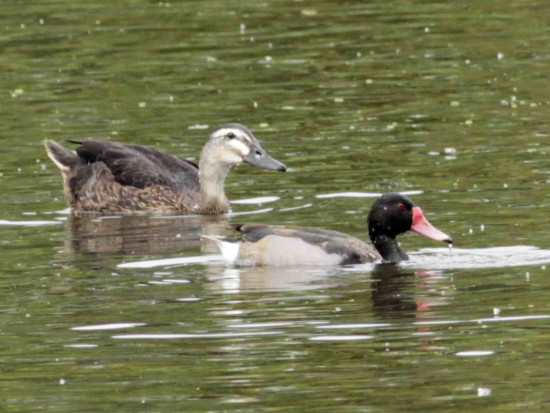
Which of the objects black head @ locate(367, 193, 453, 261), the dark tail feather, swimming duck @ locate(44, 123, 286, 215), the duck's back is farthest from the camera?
the dark tail feather

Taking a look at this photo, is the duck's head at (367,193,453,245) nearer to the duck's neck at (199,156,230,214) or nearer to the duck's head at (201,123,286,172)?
the duck's head at (201,123,286,172)

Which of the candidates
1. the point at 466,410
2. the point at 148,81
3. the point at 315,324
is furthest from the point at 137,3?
the point at 466,410

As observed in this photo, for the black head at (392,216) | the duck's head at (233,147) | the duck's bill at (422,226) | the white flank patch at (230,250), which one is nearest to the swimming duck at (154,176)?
the duck's head at (233,147)

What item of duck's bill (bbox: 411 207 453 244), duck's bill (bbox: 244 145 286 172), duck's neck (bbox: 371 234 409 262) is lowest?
duck's neck (bbox: 371 234 409 262)

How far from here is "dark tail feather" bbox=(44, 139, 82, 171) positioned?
20.8 metres

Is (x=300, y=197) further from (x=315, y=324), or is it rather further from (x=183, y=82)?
(x=183, y=82)

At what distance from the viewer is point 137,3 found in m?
34.4

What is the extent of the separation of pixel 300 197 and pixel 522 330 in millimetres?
6702

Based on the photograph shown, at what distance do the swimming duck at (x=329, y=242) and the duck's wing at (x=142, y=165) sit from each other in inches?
151

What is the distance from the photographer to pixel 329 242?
16.0m

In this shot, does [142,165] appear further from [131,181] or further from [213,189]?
[213,189]

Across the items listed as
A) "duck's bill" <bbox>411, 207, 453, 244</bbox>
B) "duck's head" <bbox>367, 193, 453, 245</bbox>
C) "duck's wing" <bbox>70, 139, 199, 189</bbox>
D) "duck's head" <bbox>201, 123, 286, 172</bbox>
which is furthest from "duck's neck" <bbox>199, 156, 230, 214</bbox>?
"duck's bill" <bbox>411, 207, 453, 244</bbox>

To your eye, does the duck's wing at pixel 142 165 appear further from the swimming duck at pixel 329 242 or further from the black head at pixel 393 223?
the black head at pixel 393 223

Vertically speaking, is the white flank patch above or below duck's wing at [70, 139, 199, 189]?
below
